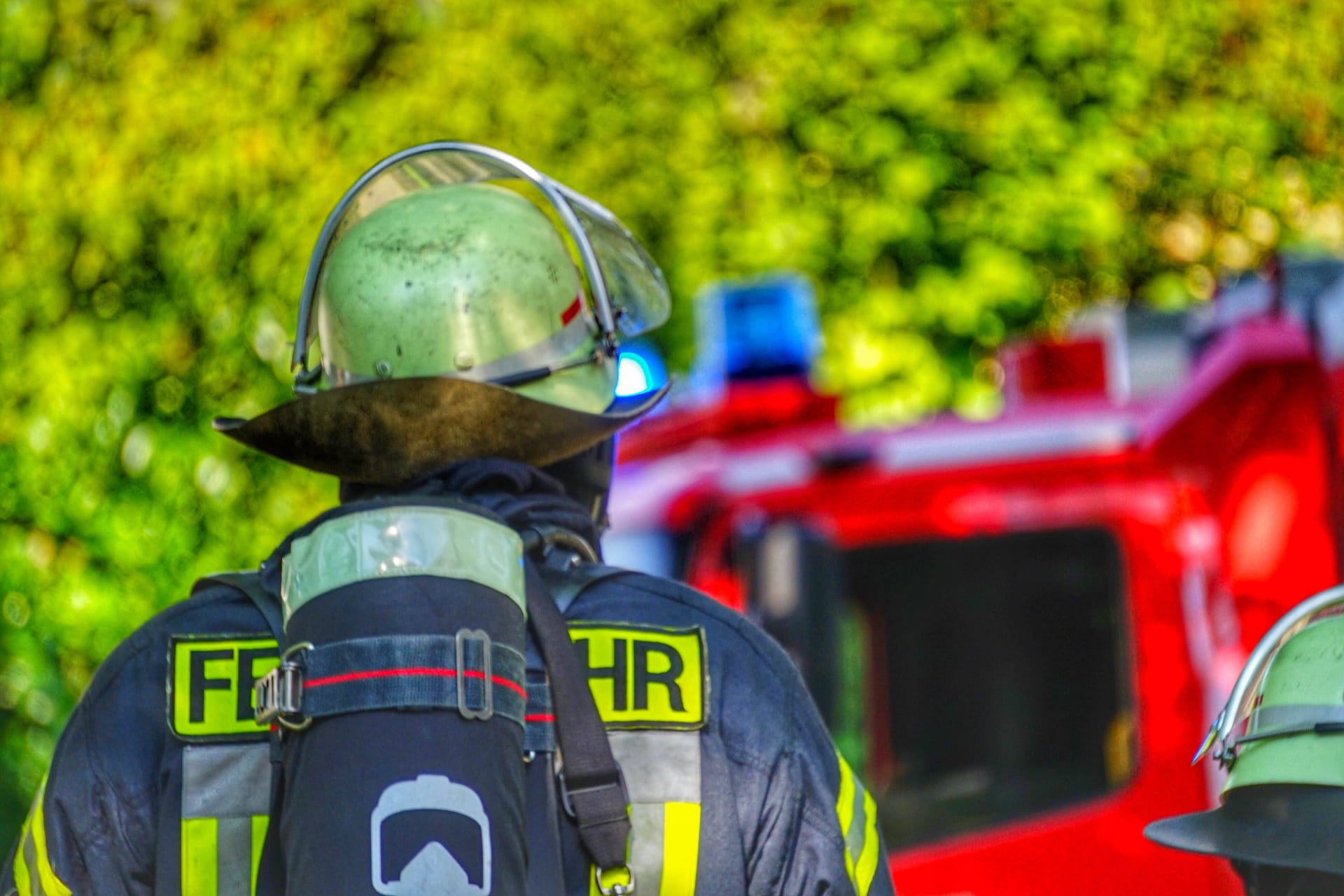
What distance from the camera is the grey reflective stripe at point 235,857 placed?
76.1 inches

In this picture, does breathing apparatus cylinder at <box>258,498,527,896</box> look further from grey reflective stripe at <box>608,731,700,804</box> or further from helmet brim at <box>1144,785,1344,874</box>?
helmet brim at <box>1144,785,1344,874</box>

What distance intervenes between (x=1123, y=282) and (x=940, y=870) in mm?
6657

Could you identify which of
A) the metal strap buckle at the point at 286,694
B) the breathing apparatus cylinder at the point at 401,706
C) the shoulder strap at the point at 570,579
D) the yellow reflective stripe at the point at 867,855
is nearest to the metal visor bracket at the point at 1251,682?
the yellow reflective stripe at the point at 867,855

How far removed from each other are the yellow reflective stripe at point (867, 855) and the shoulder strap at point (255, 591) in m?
0.65

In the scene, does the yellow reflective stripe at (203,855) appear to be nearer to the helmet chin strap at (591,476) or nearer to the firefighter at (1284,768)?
the helmet chin strap at (591,476)

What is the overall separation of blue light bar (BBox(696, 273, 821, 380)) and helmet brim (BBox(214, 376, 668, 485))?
10.5 ft

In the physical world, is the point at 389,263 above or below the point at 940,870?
above

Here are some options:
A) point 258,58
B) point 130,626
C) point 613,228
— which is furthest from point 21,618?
point 613,228

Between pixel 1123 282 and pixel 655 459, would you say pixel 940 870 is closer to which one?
pixel 655 459

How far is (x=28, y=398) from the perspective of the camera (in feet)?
13.2

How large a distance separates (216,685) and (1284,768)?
1.11 meters

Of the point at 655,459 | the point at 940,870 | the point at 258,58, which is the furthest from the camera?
the point at 655,459

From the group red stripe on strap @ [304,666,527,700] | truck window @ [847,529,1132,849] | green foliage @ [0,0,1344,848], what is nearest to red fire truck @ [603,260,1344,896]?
truck window @ [847,529,1132,849]

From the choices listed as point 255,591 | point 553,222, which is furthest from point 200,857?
point 553,222
